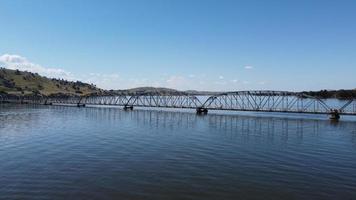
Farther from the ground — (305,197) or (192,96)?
(192,96)

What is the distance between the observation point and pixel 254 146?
54.9m

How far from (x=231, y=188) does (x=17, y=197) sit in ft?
59.3

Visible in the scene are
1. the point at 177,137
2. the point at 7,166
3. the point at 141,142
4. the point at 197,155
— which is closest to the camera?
the point at 7,166

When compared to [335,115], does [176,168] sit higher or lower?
lower

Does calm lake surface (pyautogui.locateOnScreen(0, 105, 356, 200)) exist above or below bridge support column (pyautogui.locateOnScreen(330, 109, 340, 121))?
below

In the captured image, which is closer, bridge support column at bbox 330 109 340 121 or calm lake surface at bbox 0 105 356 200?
calm lake surface at bbox 0 105 356 200

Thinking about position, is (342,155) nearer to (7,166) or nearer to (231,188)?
(231,188)

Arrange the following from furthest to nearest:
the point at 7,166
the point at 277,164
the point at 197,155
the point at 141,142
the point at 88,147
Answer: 1. the point at 141,142
2. the point at 88,147
3. the point at 197,155
4. the point at 277,164
5. the point at 7,166

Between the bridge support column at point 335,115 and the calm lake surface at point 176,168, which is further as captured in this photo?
the bridge support column at point 335,115

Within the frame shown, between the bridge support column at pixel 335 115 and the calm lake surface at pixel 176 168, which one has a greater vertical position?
the bridge support column at pixel 335 115

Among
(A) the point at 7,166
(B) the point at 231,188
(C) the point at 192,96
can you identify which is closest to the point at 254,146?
(B) the point at 231,188

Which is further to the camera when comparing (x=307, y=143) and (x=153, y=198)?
(x=307, y=143)

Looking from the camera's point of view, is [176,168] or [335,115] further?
[335,115]

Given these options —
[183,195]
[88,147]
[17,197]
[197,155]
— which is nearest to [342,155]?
[197,155]
